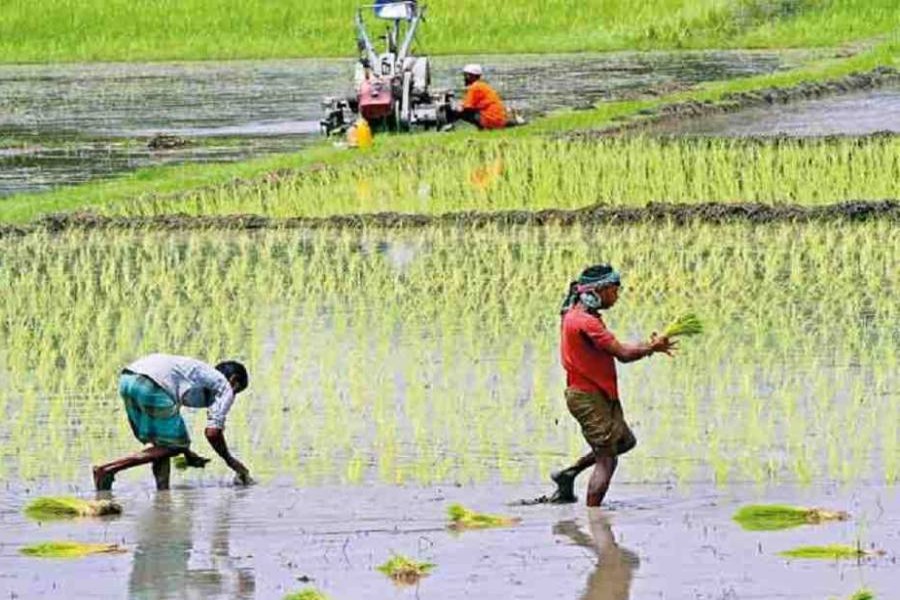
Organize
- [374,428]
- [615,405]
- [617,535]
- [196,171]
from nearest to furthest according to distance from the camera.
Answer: [617,535] < [615,405] < [374,428] < [196,171]

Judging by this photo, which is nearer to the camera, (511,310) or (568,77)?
(511,310)

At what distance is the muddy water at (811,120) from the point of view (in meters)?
21.4

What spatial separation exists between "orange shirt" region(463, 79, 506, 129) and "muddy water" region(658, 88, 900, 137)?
148 cm

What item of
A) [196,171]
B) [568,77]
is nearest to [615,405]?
[196,171]

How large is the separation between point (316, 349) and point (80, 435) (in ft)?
6.54

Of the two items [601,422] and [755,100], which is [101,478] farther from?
[755,100]

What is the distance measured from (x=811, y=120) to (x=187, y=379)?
1467 centimetres

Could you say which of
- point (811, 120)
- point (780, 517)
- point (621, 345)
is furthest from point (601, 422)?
point (811, 120)

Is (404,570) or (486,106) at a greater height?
(486,106)

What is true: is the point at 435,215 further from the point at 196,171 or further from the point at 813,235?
the point at 196,171

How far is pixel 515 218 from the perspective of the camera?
51.3 feet

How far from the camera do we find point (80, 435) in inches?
379

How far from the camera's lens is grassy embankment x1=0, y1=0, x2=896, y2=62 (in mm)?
37312

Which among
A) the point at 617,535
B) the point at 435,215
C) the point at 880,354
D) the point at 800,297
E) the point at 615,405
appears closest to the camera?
the point at 617,535
